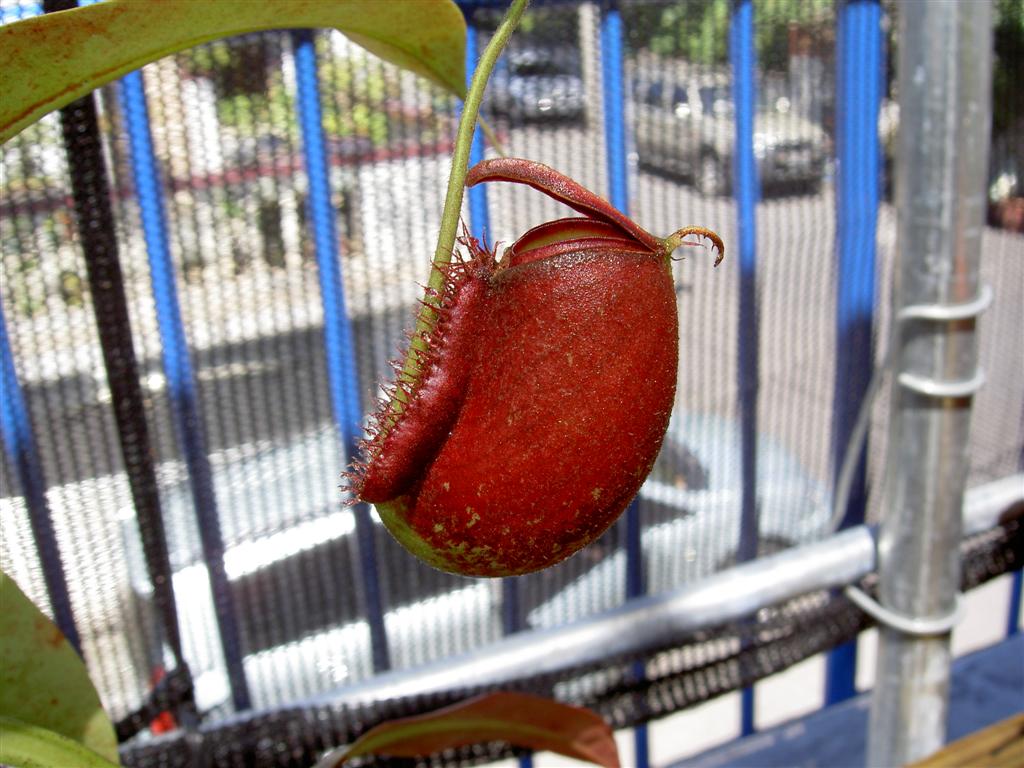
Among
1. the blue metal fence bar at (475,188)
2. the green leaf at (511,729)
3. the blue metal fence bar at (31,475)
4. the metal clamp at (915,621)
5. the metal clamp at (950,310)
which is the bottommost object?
the metal clamp at (915,621)

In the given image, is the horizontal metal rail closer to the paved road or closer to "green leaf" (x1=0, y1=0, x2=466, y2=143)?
the paved road

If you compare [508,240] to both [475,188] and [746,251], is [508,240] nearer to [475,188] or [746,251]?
[475,188]

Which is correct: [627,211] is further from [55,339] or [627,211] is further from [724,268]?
[55,339]

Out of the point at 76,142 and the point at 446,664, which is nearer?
the point at 76,142

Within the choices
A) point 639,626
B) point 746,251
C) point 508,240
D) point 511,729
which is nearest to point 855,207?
point 746,251

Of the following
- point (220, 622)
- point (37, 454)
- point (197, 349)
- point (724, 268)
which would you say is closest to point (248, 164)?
point (197, 349)

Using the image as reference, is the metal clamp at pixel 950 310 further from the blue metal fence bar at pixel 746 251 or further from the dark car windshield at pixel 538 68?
the dark car windshield at pixel 538 68

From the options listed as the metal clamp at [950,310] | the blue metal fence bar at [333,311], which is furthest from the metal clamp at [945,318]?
the blue metal fence bar at [333,311]
